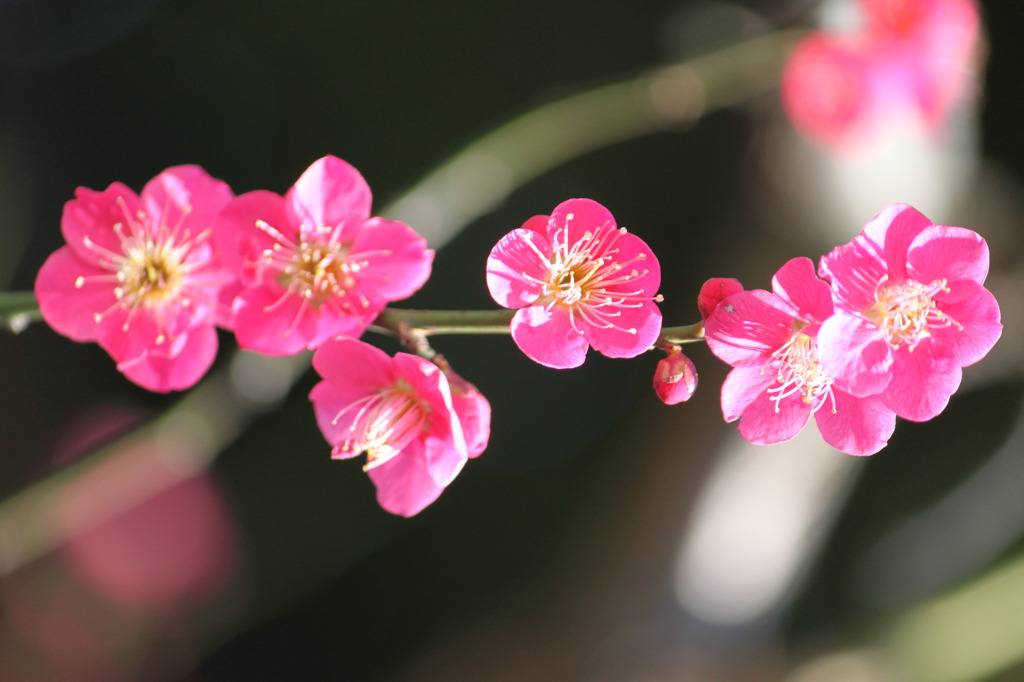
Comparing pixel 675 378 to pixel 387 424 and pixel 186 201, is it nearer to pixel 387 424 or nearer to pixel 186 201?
pixel 387 424

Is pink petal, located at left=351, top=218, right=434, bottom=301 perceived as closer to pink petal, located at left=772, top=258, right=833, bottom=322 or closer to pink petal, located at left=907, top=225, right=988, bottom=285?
pink petal, located at left=772, top=258, right=833, bottom=322

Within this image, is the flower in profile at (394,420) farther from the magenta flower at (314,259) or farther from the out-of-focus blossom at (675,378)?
the out-of-focus blossom at (675,378)

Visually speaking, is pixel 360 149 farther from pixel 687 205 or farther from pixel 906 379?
pixel 906 379

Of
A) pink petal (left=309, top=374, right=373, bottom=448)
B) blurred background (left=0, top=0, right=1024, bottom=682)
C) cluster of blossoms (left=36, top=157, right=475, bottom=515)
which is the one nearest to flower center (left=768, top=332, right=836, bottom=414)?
cluster of blossoms (left=36, top=157, right=475, bottom=515)

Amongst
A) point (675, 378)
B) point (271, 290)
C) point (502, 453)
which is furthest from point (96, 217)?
point (502, 453)

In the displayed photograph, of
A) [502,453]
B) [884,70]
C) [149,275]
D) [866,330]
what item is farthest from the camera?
[502,453]

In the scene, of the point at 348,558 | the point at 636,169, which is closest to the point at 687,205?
the point at 636,169
